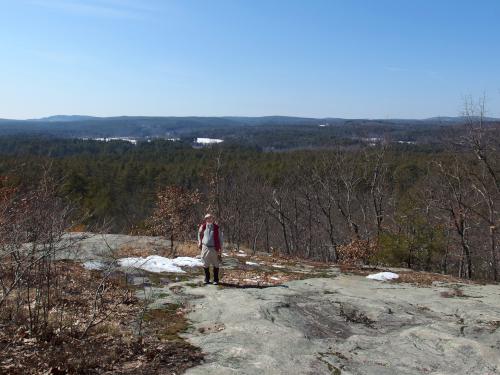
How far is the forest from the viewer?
22172 mm

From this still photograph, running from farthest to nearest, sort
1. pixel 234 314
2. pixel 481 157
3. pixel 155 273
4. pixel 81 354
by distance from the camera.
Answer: pixel 481 157 < pixel 155 273 < pixel 234 314 < pixel 81 354

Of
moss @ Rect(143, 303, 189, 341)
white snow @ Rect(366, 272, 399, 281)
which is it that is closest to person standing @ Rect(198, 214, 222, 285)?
moss @ Rect(143, 303, 189, 341)

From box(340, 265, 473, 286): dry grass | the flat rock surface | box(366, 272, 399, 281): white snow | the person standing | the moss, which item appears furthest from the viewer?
box(366, 272, 399, 281): white snow

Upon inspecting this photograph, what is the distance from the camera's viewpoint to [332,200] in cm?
4097

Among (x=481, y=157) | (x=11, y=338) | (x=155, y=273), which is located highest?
(x=481, y=157)

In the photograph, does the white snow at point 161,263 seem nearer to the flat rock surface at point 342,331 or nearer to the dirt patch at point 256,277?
the dirt patch at point 256,277

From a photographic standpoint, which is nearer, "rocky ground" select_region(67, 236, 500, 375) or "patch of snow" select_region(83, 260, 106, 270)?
"rocky ground" select_region(67, 236, 500, 375)

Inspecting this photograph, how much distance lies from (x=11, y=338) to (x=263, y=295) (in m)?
5.38

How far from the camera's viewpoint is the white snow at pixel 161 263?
1389 centimetres

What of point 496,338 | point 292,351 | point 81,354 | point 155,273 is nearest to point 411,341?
point 496,338

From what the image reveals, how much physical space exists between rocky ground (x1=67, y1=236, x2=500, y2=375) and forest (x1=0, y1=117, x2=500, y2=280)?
9.07 ft

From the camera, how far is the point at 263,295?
34.9 ft

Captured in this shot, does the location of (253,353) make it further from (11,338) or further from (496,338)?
(496,338)

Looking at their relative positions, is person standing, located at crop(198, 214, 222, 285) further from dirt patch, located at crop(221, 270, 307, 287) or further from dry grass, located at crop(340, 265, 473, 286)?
dry grass, located at crop(340, 265, 473, 286)
